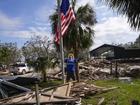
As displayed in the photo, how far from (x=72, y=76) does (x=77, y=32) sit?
3568mm

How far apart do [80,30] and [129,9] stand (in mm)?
12095

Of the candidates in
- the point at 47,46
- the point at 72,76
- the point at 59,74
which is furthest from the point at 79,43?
the point at 47,46

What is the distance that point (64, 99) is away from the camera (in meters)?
11.3

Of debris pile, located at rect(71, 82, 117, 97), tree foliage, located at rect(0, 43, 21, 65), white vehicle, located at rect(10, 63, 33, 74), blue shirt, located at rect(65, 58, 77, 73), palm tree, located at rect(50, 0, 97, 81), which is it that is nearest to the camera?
debris pile, located at rect(71, 82, 117, 97)

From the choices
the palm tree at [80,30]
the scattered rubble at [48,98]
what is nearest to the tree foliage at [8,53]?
the palm tree at [80,30]

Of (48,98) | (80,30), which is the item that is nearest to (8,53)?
(80,30)

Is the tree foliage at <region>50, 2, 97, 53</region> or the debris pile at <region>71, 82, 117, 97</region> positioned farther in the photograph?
the tree foliage at <region>50, 2, 97, 53</region>

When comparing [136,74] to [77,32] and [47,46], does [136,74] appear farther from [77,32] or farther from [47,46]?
[47,46]

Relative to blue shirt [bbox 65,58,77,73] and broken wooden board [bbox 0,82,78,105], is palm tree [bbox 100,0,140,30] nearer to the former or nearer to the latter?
broken wooden board [bbox 0,82,78,105]

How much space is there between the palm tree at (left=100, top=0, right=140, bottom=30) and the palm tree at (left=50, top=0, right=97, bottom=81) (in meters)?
11.3

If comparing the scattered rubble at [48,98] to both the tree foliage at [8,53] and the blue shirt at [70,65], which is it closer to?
the blue shirt at [70,65]

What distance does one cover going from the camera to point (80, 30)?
23875mm

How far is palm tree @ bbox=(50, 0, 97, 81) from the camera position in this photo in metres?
23.5

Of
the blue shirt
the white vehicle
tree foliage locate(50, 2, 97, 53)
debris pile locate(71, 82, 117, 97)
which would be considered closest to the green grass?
debris pile locate(71, 82, 117, 97)
